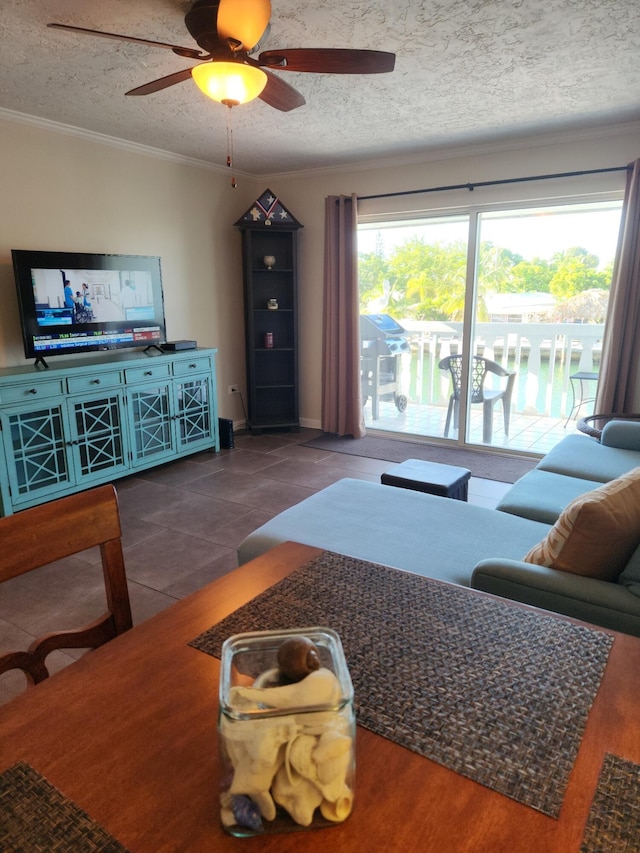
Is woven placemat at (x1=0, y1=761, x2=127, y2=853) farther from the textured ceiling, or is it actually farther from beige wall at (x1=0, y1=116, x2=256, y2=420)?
beige wall at (x1=0, y1=116, x2=256, y2=420)

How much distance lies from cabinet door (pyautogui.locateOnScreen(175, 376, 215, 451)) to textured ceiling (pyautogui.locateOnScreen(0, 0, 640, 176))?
6.22 ft

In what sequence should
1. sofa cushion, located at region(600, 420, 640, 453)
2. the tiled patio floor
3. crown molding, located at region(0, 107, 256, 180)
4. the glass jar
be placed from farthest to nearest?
the tiled patio floor < crown molding, located at region(0, 107, 256, 180) < sofa cushion, located at region(600, 420, 640, 453) < the glass jar

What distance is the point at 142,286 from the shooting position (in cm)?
425

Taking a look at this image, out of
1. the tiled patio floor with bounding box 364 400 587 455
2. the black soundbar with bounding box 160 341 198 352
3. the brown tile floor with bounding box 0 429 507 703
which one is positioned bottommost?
the brown tile floor with bounding box 0 429 507 703

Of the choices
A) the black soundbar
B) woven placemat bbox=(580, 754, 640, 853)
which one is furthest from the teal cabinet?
woven placemat bbox=(580, 754, 640, 853)

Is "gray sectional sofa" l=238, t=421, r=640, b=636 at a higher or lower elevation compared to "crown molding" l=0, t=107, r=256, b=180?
lower

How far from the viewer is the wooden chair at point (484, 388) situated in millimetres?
4867

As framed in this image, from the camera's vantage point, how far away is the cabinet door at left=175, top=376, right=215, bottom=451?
4.45m

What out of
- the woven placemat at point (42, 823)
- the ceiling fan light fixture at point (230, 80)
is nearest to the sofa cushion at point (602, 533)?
the woven placemat at point (42, 823)

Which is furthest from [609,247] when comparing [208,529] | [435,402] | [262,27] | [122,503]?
[122,503]

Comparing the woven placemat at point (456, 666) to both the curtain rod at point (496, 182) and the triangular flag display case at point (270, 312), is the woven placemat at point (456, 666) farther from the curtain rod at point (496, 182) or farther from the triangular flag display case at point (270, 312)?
the triangular flag display case at point (270, 312)

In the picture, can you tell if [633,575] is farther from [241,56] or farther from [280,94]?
[280,94]

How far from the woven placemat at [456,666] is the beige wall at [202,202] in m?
3.40

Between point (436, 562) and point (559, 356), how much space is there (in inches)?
137
